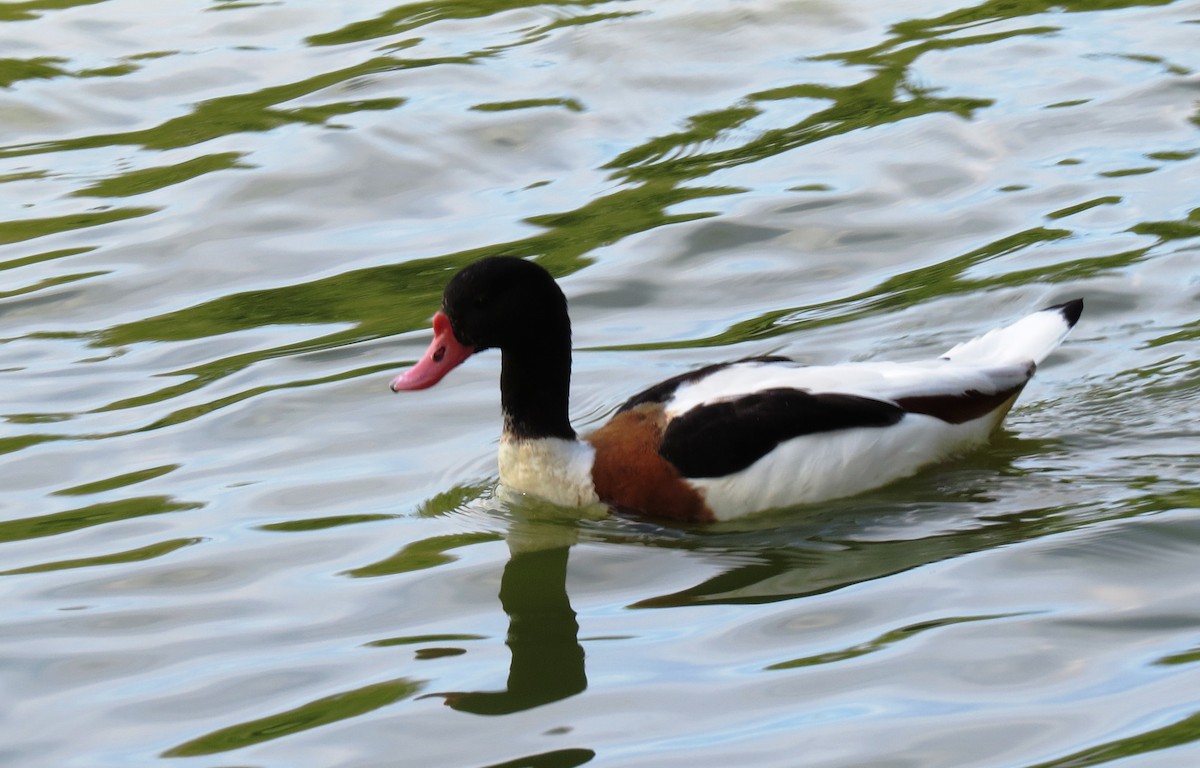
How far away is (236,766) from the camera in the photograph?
5156 millimetres

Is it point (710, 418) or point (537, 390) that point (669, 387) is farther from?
point (537, 390)

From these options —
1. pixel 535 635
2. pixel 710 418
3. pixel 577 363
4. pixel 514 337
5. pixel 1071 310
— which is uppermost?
pixel 514 337

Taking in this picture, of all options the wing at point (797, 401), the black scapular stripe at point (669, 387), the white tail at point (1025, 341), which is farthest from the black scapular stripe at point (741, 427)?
the white tail at point (1025, 341)

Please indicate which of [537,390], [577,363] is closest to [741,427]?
[537,390]

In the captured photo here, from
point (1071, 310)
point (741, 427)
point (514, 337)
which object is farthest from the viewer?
point (1071, 310)

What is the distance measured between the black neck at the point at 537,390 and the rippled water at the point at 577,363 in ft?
1.08

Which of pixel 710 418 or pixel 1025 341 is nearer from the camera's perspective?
pixel 710 418

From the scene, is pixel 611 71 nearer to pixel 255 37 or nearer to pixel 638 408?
pixel 255 37

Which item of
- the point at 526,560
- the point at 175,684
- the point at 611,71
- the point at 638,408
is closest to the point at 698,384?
the point at 638,408

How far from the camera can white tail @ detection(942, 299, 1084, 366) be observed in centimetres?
743

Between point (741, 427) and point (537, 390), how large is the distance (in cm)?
86

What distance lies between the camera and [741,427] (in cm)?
688

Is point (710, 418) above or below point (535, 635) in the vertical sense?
above

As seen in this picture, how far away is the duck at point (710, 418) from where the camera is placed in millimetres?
6895
